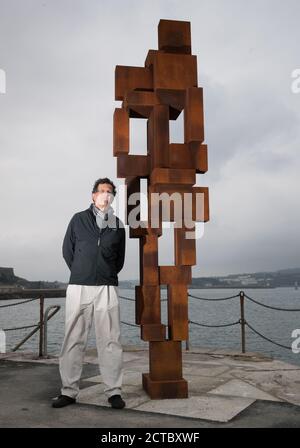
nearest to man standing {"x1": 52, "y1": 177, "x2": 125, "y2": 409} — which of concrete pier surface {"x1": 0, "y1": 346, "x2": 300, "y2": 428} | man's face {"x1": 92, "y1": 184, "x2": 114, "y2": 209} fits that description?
man's face {"x1": 92, "y1": 184, "x2": 114, "y2": 209}

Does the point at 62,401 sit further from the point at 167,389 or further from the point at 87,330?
the point at 167,389

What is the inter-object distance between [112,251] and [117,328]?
2.24 ft

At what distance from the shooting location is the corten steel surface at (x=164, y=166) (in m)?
3.94

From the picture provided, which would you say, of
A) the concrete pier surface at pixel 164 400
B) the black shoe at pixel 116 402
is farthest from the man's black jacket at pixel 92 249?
the concrete pier surface at pixel 164 400

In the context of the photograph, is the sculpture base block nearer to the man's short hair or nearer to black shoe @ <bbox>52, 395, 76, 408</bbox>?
black shoe @ <bbox>52, 395, 76, 408</bbox>

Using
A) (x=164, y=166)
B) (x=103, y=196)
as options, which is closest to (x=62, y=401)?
(x=103, y=196)

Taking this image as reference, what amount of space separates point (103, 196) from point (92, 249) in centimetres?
52

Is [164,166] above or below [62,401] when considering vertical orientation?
above

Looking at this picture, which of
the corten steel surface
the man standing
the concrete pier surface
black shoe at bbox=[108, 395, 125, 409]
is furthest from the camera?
the corten steel surface

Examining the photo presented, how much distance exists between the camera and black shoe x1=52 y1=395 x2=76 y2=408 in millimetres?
3517

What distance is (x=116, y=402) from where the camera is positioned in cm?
351

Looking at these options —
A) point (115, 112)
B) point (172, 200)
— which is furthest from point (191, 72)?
point (172, 200)

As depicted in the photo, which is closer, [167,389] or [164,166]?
[167,389]
